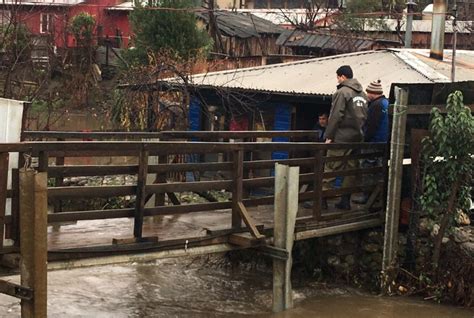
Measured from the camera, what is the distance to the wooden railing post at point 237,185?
860 centimetres

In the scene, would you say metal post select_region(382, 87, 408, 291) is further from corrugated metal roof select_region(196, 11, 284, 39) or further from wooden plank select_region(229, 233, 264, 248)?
corrugated metal roof select_region(196, 11, 284, 39)

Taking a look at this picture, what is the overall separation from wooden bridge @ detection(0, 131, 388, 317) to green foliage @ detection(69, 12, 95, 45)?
70.1 feet

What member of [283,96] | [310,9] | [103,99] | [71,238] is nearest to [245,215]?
[71,238]

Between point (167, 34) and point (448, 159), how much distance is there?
54.5ft

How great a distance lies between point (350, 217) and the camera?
33.0ft

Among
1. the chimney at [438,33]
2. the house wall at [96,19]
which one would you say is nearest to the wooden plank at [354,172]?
the chimney at [438,33]

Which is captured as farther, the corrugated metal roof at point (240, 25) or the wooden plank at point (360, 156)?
the corrugated metal roof at point (240, 25)

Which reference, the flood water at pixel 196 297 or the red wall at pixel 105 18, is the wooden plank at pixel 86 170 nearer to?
the flood water at pixel 196 297

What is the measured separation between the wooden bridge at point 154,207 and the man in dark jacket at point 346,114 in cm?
21

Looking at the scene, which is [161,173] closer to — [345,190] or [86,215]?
[86,215]

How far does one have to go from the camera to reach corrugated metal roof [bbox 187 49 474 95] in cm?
1323

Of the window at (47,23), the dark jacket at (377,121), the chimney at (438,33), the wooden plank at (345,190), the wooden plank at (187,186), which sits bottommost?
the wooden plank at (345,190)

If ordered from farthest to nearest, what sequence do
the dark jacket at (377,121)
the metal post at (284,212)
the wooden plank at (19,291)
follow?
the dark jacket at (377,121), the metal post at (284,212), the wooden plank at (19,291)

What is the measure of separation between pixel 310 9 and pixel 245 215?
23.1 metres
